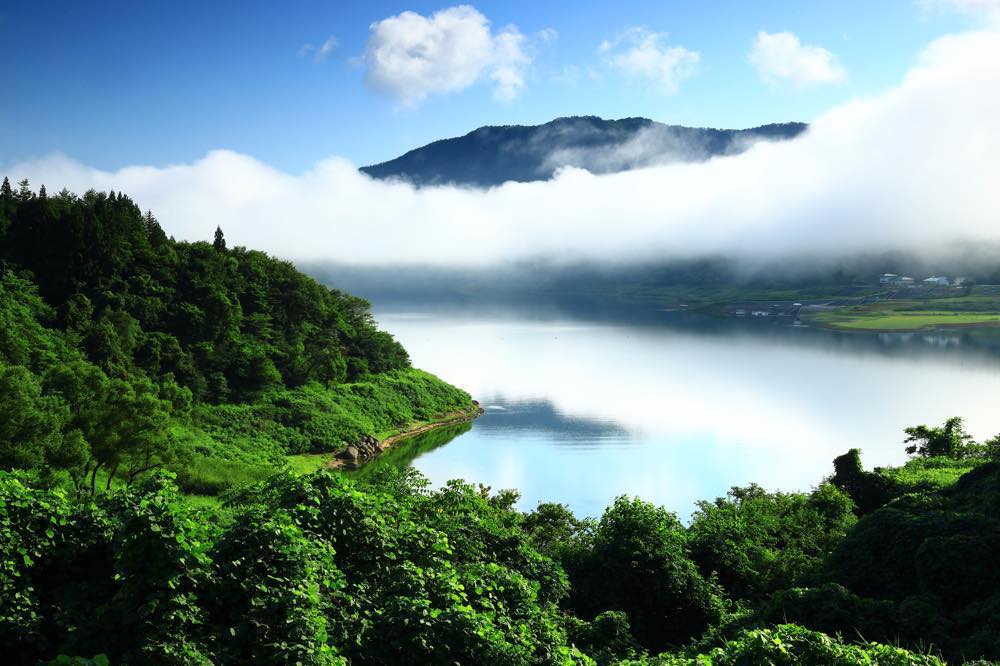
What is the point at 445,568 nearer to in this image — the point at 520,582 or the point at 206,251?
the point at 520,582

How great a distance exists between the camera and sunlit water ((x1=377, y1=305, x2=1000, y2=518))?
4847cm

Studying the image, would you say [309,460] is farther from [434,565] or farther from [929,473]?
[434,565]

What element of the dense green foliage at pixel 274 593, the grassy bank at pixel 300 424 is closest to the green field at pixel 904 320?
the grassy bank at pixel 300 424

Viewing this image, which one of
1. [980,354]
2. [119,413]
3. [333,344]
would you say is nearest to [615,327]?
[980,354]

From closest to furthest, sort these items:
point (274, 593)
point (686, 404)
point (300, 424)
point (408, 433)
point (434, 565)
A: point (274, 593) → point (434, 565) → point (300, 424) → point (408, 433) → point (686, 404)

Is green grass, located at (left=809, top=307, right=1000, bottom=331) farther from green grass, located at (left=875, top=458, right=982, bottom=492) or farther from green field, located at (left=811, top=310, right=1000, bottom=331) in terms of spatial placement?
green grass, located at (left=875, top=458, right=982, bottom=492)

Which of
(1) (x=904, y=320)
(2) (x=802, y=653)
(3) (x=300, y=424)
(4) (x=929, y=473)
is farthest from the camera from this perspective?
(1) (x=904, y=320)

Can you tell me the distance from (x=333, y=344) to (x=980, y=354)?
8709 centimetres

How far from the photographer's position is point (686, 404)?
69500 millimetres

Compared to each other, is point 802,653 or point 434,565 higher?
point 434,565

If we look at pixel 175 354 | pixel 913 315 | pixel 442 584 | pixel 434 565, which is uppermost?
pixel 175 354

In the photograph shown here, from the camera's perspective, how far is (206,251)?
214 feet

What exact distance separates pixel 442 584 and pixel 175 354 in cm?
4788

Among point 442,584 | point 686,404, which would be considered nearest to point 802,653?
point 442,584
